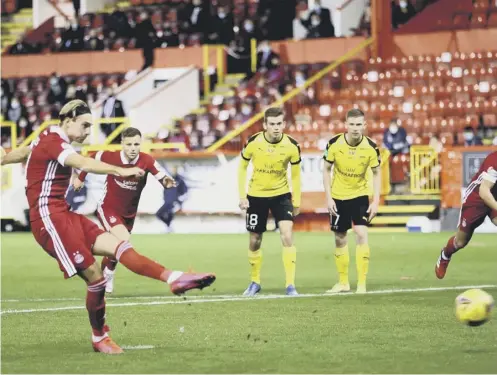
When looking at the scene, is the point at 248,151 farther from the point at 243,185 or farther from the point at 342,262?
the point at 342,262

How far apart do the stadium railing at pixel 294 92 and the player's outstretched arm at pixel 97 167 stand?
68.4 ft

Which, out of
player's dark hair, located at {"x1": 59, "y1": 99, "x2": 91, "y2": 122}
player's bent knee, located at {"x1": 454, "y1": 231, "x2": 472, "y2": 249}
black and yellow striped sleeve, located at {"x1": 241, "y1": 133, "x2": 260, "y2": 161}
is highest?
player's dark hair, located at {"x1": 59, "y1": 99, "x2": 91, "y2": 122}

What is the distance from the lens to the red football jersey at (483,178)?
461 inches

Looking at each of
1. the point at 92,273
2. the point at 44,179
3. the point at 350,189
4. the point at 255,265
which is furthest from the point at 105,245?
the point at 350,189

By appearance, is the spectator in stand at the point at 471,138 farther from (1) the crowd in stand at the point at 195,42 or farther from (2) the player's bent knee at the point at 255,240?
(2) the player's bent knee at the point at 255,240

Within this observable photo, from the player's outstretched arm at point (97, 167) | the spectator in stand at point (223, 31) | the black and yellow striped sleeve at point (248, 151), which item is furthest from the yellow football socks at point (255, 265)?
the spectator in stand at point (223, 31)

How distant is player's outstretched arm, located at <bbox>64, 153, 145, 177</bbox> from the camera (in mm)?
8328

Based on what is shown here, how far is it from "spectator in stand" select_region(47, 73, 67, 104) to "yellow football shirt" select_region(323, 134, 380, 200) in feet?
74.5

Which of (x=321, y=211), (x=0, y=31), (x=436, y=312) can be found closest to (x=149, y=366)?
(x=436, y=312)

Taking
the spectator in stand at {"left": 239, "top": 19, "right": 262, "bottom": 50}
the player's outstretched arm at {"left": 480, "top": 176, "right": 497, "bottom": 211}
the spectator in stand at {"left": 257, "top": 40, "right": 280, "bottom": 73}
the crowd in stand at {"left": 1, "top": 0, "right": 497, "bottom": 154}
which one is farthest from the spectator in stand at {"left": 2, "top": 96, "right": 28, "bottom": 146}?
the player's outstretched arm at {"left": 480, "top": 176, "right": 497, "bottom": 211}

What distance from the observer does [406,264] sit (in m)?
18.2

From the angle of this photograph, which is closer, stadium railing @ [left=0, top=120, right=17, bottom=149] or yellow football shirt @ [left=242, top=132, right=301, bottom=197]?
yellow football shirt @ [left=242, top=132, right=301, bottom=197]

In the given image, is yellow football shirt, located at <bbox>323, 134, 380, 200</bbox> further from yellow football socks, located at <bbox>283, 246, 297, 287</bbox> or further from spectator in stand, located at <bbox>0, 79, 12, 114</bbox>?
spectator in stand, located at <bbox>0, 79, 12, 114</bbox>

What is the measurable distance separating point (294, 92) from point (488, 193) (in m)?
20.5
